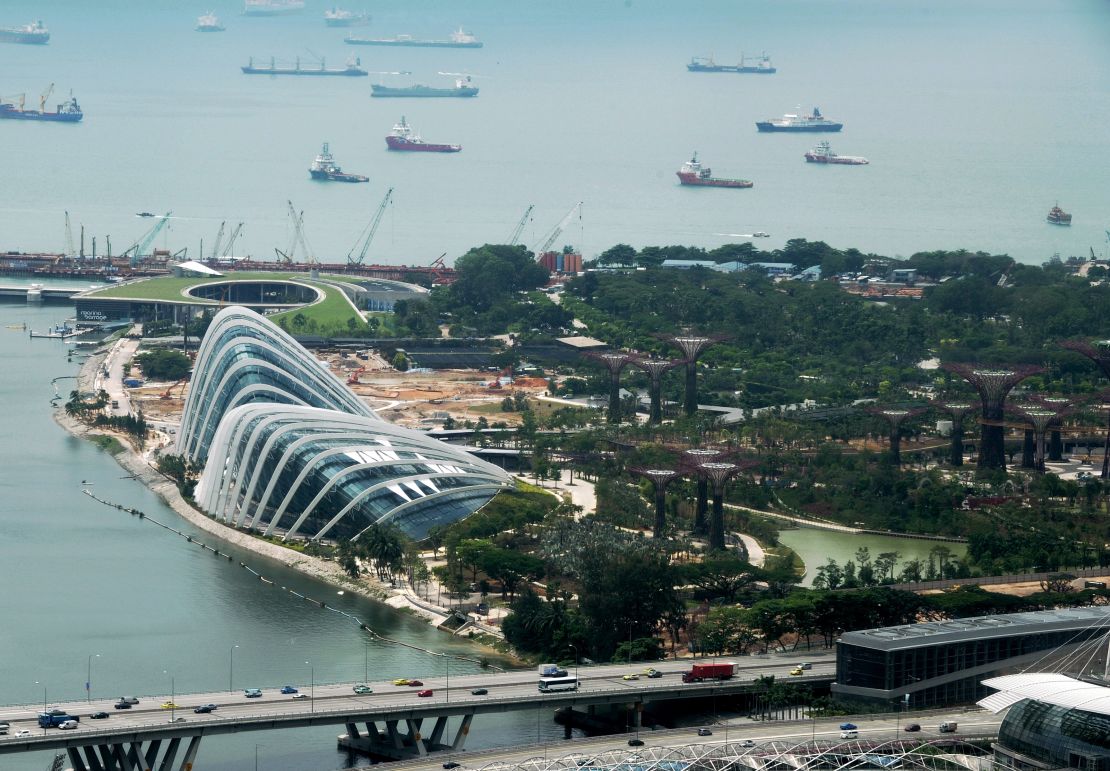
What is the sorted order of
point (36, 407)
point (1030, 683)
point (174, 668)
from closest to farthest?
point (1030, 683)
point (174, 668)
point (36, 407)

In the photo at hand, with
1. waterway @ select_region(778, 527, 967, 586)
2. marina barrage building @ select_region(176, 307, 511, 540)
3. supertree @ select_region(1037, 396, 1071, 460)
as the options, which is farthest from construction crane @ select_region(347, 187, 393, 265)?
waterway @ select_region(778, 527, 967, 586)

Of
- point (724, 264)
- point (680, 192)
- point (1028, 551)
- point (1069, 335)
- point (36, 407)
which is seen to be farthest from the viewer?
point (680, 192)

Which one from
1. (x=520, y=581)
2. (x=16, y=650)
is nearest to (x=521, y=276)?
(x=520, y=581)

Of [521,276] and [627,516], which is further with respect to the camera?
[521,276]

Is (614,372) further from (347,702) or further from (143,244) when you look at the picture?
(143,244)

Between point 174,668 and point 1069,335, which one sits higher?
point 1069,335

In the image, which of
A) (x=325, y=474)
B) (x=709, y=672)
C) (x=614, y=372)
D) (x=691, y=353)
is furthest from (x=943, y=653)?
(x=691, y=353)

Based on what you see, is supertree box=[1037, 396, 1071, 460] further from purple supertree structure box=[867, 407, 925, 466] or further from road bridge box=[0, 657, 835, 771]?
road bridge box=[0, 657, 835, 771]

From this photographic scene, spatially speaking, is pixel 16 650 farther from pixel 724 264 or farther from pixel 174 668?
pixel 724 264
